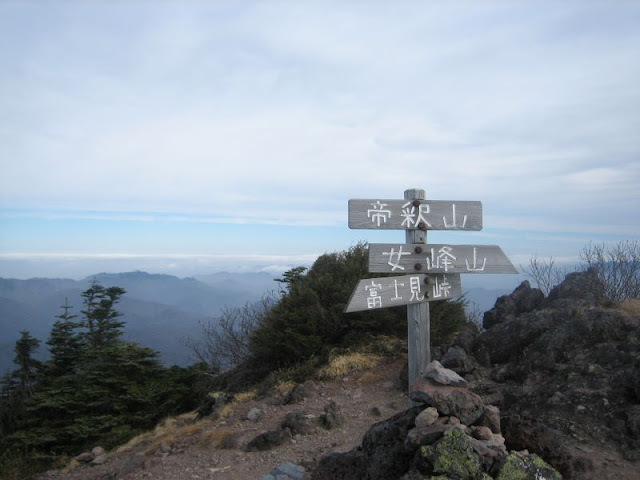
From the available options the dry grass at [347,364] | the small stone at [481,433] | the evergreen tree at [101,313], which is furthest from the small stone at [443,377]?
the evergreen tree at [101,313]

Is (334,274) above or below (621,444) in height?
above

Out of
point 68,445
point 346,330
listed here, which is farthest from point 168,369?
point 346,330

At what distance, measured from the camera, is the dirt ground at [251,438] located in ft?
19.7

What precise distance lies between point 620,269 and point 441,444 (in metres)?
13.7

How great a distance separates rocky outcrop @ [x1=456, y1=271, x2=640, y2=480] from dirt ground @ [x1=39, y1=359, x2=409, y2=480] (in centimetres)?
139

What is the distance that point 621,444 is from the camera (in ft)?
15.1

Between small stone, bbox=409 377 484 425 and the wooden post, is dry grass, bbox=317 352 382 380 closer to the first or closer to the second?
the wooden post

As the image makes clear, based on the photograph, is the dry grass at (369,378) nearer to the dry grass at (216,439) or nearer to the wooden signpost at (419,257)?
the dry grass at (216,439)

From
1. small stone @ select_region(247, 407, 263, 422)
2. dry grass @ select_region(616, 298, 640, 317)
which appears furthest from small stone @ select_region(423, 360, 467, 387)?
dry grass @ select_region(616, 298, 640, 317)

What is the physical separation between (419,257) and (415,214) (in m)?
0.43

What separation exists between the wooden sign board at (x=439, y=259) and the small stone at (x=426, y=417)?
1.52 meters

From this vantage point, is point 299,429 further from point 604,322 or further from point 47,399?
point 47,399

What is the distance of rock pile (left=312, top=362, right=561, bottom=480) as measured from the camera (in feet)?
11.5

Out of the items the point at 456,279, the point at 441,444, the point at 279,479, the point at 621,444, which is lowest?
the point at 279,479
